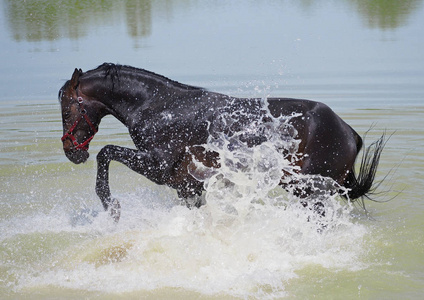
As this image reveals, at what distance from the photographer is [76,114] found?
18.5ft

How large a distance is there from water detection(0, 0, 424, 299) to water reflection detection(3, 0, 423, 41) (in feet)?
13.8

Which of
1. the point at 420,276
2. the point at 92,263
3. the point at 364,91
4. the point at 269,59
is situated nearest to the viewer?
the point at 420,276

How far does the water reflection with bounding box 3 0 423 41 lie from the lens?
2083 centimetres

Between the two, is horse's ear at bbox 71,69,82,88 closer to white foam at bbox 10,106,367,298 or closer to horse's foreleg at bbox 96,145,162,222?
horse's foreleg at bbox 96,145,162,222

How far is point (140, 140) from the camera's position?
5.71 metres

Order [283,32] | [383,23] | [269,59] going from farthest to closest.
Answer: [383,23] → [283,32] → [269,59]

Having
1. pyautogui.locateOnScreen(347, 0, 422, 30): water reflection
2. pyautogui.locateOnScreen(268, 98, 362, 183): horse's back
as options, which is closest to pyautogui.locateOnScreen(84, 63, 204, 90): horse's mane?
pyautogui.locateOnScreen(268, 98, 362, 183): horse's back

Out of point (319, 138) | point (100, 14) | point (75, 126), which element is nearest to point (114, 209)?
point (75, 126)

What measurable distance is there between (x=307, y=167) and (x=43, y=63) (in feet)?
36.3

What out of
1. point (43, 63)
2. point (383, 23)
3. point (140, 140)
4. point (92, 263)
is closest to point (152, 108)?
point (140, 140)

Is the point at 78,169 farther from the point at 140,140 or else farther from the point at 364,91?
the point at 364,91

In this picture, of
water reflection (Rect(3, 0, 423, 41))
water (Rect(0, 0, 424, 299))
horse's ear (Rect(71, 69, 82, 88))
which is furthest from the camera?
water reflection (Rect(3, 0, 423, 41))

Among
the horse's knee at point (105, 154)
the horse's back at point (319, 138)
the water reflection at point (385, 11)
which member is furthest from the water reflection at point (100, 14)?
the horse's back at point (319, 138)

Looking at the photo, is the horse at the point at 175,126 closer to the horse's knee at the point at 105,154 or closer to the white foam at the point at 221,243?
the horse's knee at the point at 105,154
